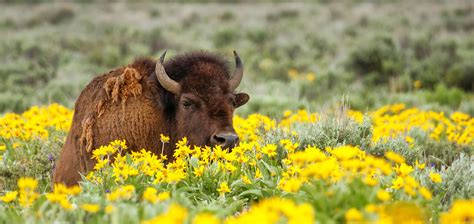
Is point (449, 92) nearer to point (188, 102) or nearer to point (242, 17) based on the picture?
point (188, 102)

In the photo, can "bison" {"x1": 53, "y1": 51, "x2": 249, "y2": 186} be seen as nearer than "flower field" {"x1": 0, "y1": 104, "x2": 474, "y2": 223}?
No

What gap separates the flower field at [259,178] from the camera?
306 centimetres

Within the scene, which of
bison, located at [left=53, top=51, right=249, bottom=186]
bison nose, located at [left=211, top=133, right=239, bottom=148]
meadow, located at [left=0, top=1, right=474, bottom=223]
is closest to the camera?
meadow, located at [left=0, top=1, right=474, bottom=223]

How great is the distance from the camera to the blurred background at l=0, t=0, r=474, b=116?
12.5 m

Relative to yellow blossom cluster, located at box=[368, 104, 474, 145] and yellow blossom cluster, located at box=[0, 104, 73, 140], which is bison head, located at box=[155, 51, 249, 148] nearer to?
yellow blossom cluster, located at box=[0, 104, 73, 140]

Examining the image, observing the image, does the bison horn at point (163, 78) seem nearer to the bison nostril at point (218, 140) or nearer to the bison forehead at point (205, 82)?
the bison forehead at point (205, 82)

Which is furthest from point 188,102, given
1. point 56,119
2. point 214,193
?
point 56,119

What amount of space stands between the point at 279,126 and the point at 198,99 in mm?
1533

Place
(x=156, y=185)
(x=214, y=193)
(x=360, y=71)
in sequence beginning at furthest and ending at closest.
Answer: (x=360, y=71), (x=214, y=193), (x=156, y=185)

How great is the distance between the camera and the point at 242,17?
33375 millimetres

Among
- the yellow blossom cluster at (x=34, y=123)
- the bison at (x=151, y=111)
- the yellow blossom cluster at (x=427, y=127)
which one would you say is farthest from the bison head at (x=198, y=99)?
the yellow blossom cluster at (x=427, y=127)

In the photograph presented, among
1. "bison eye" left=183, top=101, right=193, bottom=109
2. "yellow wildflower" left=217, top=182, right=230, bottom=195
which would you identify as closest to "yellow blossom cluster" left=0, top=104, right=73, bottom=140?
"bison eye" left=183, top=101, right=193, bottom=109

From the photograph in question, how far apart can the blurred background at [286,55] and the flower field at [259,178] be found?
3.99 ft

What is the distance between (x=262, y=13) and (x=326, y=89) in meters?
21.9
